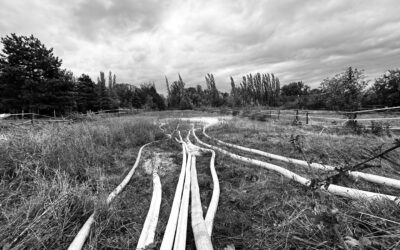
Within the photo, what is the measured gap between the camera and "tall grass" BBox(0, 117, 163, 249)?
1259 millimetres

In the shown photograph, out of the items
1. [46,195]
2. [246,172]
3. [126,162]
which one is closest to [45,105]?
[126,162]

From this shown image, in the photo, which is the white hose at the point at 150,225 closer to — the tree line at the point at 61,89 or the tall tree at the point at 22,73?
the tree line at the point at 61,89

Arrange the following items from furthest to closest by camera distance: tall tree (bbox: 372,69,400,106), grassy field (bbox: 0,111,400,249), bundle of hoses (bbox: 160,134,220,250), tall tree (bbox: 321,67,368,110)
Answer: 1. tall tree (bbox: 372,69,400,106)
2. tall tree (bbox: 321,67,368,110)
3. bundle of hoses (bbox: 160,134,220,250)
4. grassy field (bbox: 0,111,400,249)

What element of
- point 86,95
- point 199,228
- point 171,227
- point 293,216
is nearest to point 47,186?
point 171,227

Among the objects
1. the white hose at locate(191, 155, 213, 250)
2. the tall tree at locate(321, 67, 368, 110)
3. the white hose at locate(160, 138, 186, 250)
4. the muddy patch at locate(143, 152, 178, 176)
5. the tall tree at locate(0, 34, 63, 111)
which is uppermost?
the tall tree at locate(0, 34, 63, 111)

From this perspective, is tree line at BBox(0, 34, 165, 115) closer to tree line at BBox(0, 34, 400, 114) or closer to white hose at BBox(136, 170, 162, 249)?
tree line at BBox(0, 34, 400, 114)

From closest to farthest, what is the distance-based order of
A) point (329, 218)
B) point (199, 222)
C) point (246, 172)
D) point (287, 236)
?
point (329, 218), point (287, 236), point (199, 222), point (246, 172)

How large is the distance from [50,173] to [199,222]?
93.8 inches

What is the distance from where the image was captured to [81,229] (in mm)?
1385

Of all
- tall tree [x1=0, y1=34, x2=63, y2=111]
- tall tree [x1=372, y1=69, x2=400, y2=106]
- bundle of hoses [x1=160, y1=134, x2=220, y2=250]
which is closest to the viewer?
bundle of hoses [x1=160, y1=134, x2=220, y2=250]

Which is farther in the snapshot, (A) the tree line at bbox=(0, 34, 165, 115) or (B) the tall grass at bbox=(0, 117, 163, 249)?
(A) the tree line at bbox=(0, 34, 165, 115)

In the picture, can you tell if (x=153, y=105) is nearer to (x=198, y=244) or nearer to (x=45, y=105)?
(x=45, y=105)

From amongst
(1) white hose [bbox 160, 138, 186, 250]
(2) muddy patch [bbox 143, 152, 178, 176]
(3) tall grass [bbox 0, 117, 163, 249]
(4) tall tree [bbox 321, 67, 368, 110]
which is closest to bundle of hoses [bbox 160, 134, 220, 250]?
(1) white hose [bbox 160, 138, 186, 250]

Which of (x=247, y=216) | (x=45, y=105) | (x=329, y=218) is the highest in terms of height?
(x=45, y=105)
